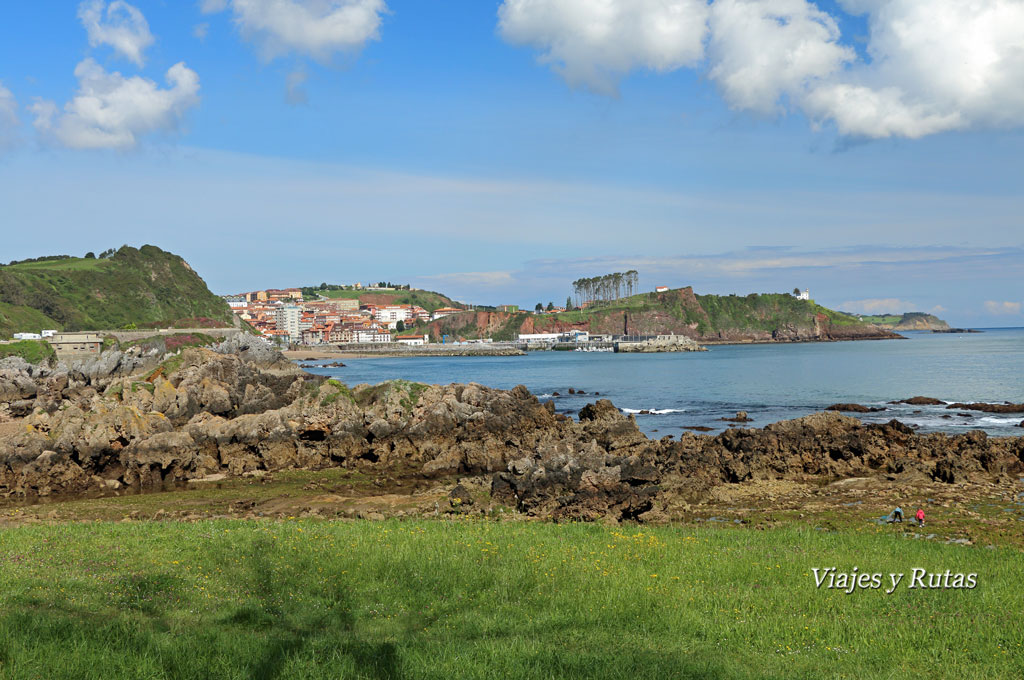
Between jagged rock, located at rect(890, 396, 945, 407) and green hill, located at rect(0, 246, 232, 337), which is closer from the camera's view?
jagged rock, located at rect(890, 396, 945, 407)

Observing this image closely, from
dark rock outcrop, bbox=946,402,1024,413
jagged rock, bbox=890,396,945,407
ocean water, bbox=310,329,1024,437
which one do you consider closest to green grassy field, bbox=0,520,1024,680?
ocean water, bbox=310,329,1024,437

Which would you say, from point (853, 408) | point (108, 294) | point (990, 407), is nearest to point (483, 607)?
point (853, 408)

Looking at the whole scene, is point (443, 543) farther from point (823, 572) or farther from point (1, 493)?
point (1, 493)

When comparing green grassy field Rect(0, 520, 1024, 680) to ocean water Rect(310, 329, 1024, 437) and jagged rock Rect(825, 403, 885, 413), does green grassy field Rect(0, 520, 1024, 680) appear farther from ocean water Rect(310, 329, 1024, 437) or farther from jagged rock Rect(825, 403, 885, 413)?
jagged rock Rect(825, 403, 885, 413)

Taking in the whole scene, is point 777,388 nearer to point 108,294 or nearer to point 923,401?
point 923,401

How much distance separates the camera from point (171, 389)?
39.4 meters

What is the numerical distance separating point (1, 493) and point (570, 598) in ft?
84.3

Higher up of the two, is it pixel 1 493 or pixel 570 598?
pixel 570 598

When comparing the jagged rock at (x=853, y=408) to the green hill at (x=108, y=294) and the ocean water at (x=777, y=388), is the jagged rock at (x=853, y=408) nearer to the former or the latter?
the ocean water at (x=777, y=388)

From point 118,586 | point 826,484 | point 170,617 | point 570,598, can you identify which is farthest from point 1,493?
point 826,484

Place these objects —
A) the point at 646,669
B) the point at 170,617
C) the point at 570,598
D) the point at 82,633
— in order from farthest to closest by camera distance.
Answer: the point at 570,598 < the point at 170,617 < the point at 82,633 < the point at 646,669

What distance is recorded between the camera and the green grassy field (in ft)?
27.6

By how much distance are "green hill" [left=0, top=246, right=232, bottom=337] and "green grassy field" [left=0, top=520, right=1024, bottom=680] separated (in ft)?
380

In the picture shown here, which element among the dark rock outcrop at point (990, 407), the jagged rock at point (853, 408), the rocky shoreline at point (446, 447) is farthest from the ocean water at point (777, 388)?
the rocky shoreline at point (446, 447)
